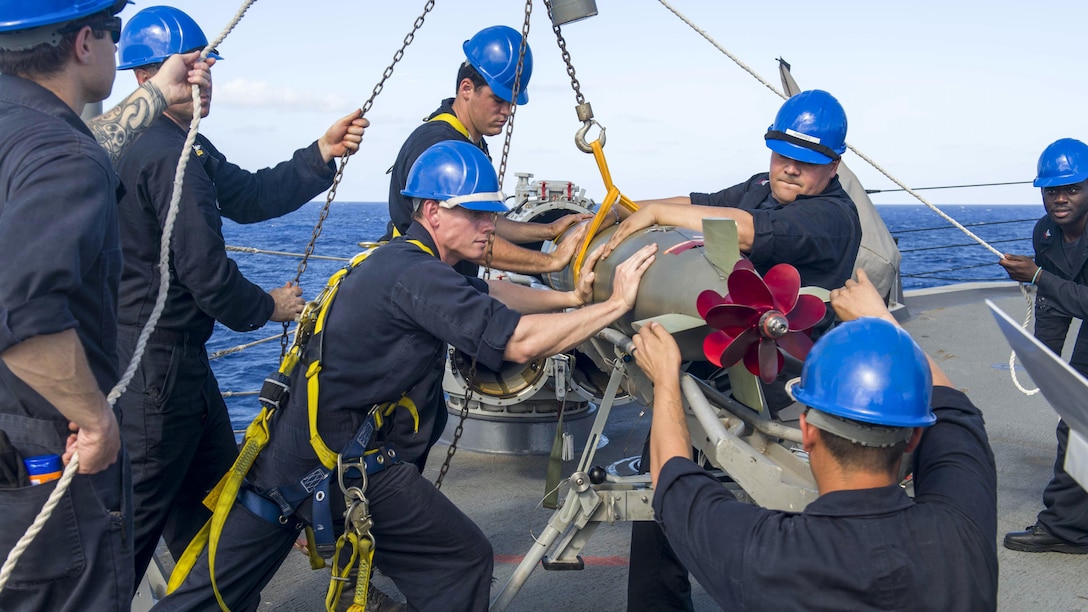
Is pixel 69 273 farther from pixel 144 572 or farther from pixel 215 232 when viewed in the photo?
pixel 144 572

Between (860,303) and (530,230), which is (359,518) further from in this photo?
(530,230)

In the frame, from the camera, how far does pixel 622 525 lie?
5.20 meters

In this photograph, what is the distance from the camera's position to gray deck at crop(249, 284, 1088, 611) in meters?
4.26

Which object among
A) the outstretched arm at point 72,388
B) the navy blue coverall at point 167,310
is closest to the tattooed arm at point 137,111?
the navy blue coverall at point 167,310

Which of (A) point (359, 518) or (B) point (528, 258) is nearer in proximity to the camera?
(A) point (359, 518)

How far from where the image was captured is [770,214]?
3666mm

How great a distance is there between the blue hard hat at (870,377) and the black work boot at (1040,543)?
305 cm

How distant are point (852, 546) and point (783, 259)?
175cm

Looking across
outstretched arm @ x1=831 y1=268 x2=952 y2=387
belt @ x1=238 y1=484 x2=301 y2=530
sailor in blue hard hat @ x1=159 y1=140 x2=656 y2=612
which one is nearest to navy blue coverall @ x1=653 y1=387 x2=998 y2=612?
outstretched arm @ x1=831 y1=268 x2=952 y2=387

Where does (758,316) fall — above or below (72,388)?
below

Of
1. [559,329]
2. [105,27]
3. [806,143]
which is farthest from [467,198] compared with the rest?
[806,143]

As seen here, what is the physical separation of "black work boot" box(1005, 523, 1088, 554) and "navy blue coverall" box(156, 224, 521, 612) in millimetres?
3010

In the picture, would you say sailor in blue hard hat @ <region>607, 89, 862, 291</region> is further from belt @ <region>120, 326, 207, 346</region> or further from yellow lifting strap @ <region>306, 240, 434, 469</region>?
belt @ <region>120, 326, 207, 346</region>

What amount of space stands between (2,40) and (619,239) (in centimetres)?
A: 233
